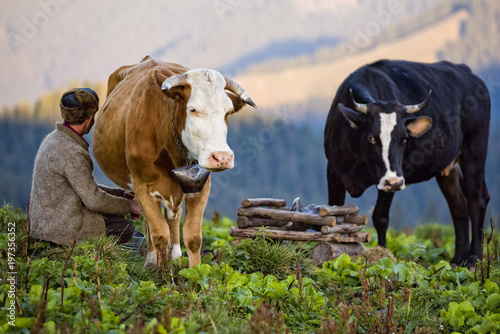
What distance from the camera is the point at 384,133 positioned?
7457 millimetres

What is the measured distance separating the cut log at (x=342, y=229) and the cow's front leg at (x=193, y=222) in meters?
1.86

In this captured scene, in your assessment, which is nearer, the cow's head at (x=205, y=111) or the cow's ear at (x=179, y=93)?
the cow's head at (x=205, y=111)

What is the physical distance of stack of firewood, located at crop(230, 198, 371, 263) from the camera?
696cm

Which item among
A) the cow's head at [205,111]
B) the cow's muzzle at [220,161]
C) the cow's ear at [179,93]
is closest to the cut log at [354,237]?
the cow's head at [205,111]

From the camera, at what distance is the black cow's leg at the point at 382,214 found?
8.36 meters

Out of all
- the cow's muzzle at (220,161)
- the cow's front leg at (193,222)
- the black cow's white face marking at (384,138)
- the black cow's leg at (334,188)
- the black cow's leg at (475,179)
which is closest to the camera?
the cow's muzzle at (220,161)

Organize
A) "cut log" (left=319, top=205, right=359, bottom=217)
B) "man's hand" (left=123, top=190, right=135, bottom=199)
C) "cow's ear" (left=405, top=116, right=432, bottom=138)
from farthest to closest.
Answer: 1. "cow's ear" (left=405, top=116, right=432, bottom=138)
2. "cut log" (left=319, top=205, right=359, bottom=217)
3. "man's hand" (left=123, top=190, right=135, bottom=199)

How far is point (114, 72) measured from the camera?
7.53 metres

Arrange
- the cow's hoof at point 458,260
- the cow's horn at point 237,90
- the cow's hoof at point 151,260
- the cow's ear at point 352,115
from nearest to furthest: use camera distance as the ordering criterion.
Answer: the cow's horn at point 237,90 → the cow's hoof at point 151,260 → the cow's ear at point 352,115 → the cow's hoof at point 458,260

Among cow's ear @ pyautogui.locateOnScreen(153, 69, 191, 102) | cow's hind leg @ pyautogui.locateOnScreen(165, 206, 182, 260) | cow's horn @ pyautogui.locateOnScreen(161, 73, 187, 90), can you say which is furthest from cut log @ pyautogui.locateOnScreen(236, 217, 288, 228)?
cow's horn @ pyautogui.locateOnScreen(161, 73, 187, 90)

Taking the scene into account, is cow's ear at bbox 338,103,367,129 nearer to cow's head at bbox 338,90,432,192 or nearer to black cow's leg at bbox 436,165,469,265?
cow's head at bbox 338,90,432,192

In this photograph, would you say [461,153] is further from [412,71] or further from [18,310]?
[18,310]

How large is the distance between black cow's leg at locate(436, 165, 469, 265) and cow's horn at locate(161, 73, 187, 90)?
5.76 m

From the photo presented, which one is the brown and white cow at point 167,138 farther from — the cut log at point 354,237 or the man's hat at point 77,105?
the cut log at point 354,237
